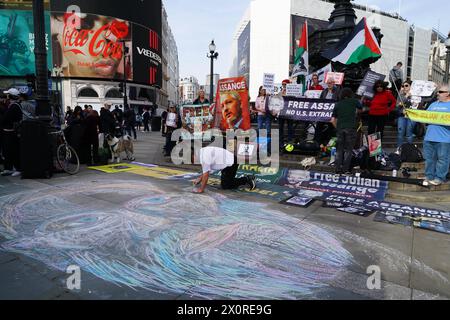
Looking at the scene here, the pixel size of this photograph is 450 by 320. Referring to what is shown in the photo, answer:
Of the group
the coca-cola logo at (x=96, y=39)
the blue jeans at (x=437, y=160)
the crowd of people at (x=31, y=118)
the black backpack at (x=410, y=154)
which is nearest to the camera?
the blue jeans at (x=437, y=160)

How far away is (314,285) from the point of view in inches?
117

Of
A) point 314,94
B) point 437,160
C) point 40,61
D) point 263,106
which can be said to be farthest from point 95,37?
point 437,160

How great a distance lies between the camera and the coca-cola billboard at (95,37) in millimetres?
42844

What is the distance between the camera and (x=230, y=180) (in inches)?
269

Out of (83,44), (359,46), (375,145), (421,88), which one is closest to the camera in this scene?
(375,145)

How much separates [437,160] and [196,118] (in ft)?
22.3

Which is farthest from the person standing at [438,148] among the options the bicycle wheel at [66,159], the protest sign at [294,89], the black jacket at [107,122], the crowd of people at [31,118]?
the black jacket at [107,122]

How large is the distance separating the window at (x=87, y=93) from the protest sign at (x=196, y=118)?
39.2m

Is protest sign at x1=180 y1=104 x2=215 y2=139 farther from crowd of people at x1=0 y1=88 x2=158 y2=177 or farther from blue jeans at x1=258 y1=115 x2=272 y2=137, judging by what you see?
crowd of people at x1=0 y1=88 x2=158 y2=177

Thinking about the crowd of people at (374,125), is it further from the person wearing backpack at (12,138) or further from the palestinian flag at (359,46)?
the person wearing backpack at (12,138)

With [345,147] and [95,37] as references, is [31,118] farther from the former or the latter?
[95,37]

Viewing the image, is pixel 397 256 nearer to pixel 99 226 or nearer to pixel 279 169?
pixel 99 226

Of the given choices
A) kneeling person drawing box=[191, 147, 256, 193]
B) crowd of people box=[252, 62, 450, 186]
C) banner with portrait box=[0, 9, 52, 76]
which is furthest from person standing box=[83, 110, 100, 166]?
banner with portrait box=[0, 9, 52, 76]

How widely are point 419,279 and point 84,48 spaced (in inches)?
1877
